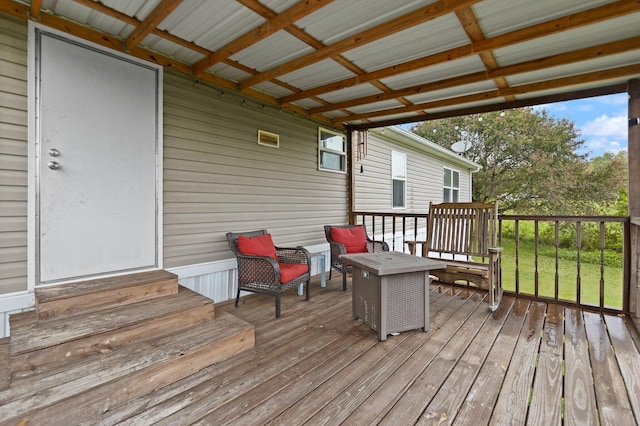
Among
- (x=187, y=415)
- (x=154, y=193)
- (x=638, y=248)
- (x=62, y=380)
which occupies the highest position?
(x=154, y=193)

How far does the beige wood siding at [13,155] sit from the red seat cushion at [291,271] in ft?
7.22

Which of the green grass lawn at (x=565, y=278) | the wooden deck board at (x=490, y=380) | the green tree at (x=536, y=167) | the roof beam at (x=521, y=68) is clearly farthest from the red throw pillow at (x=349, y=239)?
the green tree at (x=536, y=167)

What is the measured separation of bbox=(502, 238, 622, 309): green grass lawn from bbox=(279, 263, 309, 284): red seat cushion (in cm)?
581

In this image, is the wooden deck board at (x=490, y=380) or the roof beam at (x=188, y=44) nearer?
the wooden deck board at (x=490, y=380)

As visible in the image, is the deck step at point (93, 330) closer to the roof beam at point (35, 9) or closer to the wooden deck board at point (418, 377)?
the wooden deck board at point (418, 377)

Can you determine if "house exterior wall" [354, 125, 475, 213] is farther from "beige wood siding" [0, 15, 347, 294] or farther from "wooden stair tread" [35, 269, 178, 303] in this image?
"wooden stair tread" [35, 269, 178, 303]

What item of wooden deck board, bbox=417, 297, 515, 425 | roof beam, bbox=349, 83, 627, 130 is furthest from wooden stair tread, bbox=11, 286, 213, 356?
roof beam, bbox=349, 83, 627, 130

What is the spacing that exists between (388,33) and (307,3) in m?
0.74

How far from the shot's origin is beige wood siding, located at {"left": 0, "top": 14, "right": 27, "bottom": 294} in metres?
2.41

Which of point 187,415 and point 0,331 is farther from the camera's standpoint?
point 0,331

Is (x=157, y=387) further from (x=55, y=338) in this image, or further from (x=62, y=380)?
(x=55, y=338)

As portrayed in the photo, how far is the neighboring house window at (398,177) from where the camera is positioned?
26.0 feet

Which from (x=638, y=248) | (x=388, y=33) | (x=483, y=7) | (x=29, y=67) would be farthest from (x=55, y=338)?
(x=638, y=248)

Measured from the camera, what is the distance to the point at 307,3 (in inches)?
88.1
